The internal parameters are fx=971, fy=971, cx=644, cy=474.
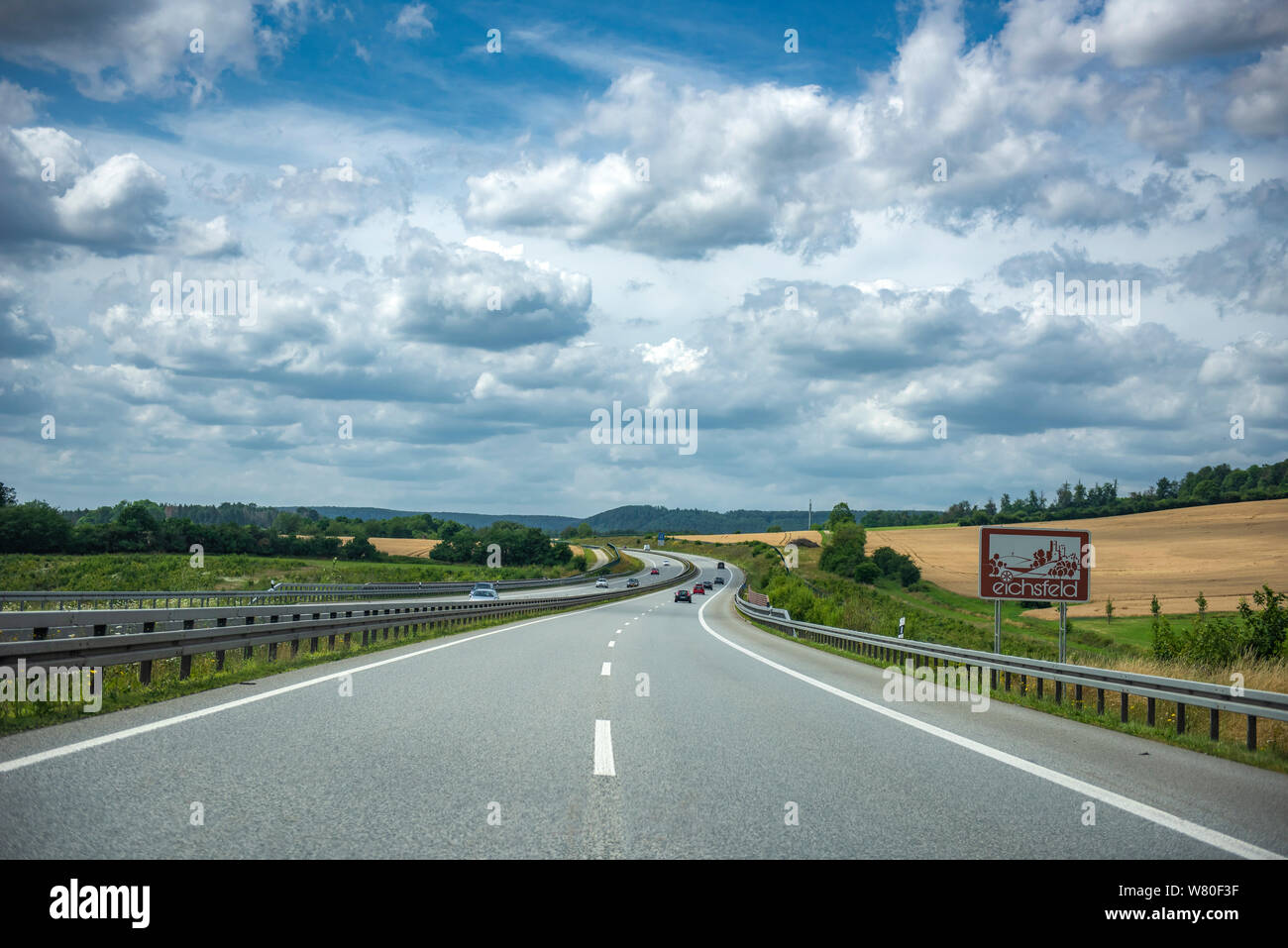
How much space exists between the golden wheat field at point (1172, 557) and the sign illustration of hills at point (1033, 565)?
2411 cm

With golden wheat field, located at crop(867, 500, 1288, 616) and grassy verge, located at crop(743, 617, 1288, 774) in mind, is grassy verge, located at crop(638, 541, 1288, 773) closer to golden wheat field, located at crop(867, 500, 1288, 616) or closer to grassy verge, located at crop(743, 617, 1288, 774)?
grassy verge, located at crop(743, 617, 1288, 774)

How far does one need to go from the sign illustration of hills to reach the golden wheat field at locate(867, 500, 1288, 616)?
24.1m

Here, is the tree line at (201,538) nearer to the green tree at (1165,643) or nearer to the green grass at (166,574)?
the green grass at (166,574)

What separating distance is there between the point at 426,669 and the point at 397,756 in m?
8.34

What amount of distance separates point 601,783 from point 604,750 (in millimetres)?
1480

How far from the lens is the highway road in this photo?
5.33m

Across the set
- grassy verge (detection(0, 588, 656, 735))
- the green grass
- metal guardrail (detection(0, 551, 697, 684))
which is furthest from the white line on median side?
the green grass

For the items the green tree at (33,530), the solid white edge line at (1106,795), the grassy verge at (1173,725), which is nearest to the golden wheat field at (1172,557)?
the grassy verge at (1173,725)

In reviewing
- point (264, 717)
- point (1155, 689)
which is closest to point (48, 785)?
point (264, 717)

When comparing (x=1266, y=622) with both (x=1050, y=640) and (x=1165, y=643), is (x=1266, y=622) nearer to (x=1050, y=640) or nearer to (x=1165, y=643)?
(x=1165, y=643)

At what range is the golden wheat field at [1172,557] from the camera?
63594 millimetres

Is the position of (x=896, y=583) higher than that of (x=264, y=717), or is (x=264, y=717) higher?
(x=264, y=717)
